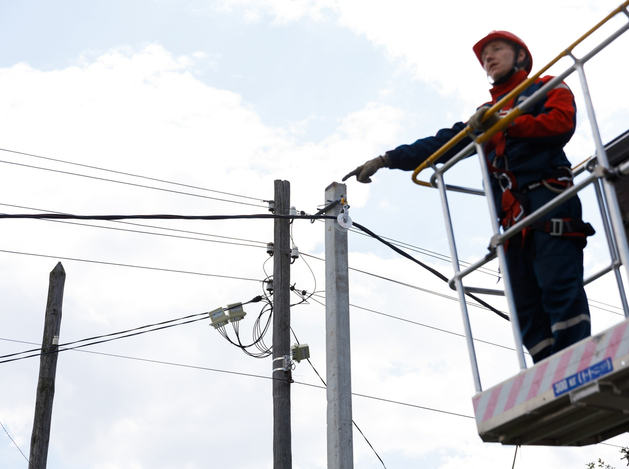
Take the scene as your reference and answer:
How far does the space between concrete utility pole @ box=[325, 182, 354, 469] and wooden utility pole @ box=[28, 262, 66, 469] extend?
4.94 metres

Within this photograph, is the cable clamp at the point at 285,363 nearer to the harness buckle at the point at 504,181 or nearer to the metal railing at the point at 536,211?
the metal railing at the point at 536,211

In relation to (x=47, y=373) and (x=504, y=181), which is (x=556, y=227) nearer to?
(x=504, y=181)

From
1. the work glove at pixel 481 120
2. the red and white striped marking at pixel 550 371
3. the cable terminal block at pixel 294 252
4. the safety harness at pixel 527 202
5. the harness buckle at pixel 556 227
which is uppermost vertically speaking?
the cable terminal block at pixel 294 252

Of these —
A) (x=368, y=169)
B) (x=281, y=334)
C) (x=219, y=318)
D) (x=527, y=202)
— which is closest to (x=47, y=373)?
(x=219, y=318)

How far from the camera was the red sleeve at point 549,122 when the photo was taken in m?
3.91

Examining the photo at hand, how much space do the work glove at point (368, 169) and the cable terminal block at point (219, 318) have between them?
18.9 feet

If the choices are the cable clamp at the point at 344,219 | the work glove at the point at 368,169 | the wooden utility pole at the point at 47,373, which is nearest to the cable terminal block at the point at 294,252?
the cable clamp at the point at 344,219

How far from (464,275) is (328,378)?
3692 mm

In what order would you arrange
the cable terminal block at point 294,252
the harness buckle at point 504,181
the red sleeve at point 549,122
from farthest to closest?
the cable terminal block at point 294,252 → the harness buckle at point 504,181 → the red sleeve at point 549,122

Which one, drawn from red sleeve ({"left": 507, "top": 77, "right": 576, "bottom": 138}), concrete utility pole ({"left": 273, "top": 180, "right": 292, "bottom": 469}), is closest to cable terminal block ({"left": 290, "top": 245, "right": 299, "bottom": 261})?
concrete utility pole ({"left": 273, "top": 180, "right": 292, "bottom": 469})

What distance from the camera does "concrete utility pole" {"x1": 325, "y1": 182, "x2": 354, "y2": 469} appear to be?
23.4ft

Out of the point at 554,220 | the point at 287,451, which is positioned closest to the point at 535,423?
the point at 554,220

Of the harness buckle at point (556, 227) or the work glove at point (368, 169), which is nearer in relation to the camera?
the harness buckle at point (556, 227)

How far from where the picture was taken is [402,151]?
4762 millimetres
